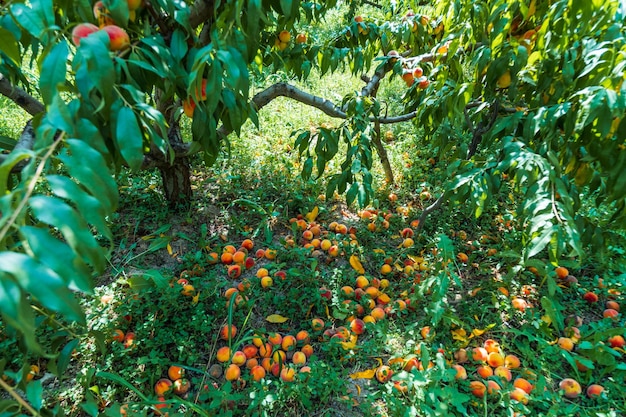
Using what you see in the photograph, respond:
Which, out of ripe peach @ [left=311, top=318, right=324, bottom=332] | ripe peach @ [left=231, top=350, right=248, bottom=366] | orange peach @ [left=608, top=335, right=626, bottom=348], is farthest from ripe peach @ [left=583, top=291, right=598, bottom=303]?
ripe peach @ [left=231, top=350, right=248, bottom=366]

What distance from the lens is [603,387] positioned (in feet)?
5.97

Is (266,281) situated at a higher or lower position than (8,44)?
lower

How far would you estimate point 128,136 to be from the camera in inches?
28.3

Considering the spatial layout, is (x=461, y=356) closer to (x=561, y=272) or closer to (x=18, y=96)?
(x=561, y=272)

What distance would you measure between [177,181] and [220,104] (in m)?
1.62

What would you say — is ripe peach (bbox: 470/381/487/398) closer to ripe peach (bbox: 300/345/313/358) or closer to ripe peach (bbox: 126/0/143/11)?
ripe peach (bbox: 300/345/313/358)

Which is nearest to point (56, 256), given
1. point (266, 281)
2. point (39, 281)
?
point (39, 281)

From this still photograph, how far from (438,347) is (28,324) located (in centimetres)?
182

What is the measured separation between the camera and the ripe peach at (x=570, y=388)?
1.76 m

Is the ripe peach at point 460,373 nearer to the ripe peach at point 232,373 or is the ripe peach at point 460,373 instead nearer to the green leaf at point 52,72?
the ripe peach at point 232,373

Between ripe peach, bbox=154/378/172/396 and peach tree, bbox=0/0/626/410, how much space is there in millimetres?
422

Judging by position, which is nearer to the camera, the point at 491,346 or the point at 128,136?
the point at 128,136

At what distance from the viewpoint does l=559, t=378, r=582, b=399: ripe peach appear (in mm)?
1763

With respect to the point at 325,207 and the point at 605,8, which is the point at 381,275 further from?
the point at 605,8
